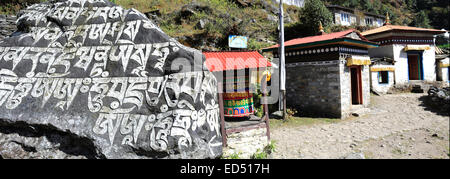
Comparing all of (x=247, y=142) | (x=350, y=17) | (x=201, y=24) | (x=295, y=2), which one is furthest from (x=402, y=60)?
(x=295, y=2)

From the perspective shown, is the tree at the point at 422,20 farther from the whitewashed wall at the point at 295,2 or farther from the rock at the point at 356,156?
the rock at the point at 356,156

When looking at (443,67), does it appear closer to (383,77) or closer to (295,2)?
(383,77)

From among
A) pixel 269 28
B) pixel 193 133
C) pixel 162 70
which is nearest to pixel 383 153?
pixel 193 133

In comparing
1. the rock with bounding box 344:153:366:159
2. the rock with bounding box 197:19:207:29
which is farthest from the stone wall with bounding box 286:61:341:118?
the rock with bounding box 197:19:207:29

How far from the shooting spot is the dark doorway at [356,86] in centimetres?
982

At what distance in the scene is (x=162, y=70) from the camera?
308 centimetres

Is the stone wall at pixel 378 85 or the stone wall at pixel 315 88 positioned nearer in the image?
the stone wall at pixel 315 88

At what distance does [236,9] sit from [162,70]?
19.9m

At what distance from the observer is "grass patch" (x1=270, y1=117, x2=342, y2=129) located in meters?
8.29

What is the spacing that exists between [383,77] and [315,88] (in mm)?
6397

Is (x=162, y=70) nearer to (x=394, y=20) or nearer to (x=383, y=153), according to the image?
(x=383, y=153)

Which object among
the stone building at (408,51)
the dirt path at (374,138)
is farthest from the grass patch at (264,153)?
the stone building at (408,51)

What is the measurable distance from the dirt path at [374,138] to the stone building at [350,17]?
19.8 m

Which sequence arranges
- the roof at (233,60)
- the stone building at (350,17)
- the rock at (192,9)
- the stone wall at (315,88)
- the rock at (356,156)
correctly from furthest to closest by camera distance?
the stone building at (350,17), the rock at (192,9), the stone wall at (315,88), the rock at (356,156), the roof at (233,60)
